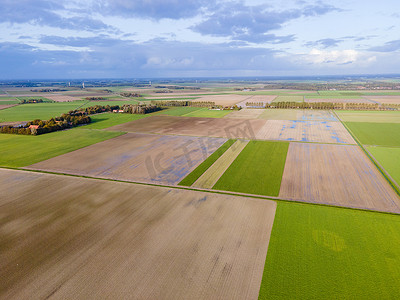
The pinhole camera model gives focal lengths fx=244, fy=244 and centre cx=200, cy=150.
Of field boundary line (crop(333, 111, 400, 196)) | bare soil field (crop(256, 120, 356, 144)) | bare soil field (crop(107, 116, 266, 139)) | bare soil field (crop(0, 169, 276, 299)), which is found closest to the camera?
bare soil field (crop(0, 169, 276, 299))

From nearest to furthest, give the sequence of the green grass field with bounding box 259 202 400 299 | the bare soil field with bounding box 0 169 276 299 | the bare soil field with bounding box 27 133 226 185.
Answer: the green grass field with bounding box 259 202 400 299
the bare soil field with bounding box 0 169 276 299
the bare soil field with bounding box 27 133 226 185

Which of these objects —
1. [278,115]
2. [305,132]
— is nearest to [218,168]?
[305,132]

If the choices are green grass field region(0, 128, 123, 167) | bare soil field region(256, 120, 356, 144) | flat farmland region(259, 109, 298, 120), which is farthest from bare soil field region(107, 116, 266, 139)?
green grass field region(0, 128, 123, 167)

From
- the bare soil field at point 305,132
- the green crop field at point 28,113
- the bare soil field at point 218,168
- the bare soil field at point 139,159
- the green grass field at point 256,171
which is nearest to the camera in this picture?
the green grass field at point 256,171

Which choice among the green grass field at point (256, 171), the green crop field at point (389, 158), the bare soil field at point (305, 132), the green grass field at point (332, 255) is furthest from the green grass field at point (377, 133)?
the green grass field at point (332, 255)

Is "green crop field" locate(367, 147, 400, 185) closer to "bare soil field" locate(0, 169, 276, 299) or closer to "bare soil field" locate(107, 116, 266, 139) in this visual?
"bare soil field" locate(0, 169, 276, 299)

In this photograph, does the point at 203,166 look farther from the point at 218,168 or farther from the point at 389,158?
the point at 389,158

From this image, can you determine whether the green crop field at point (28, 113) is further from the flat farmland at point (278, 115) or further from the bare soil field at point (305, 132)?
the flat farmland at point (278, 115)
